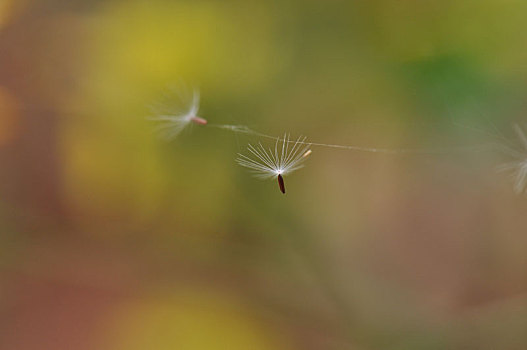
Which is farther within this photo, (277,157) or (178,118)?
(178,118)

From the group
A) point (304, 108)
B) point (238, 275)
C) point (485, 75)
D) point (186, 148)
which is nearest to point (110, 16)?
point (186, 148)

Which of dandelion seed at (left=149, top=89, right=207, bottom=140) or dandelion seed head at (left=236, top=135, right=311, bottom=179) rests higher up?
dandelion seed at (left=149, top=89, right=207, bottom=140)

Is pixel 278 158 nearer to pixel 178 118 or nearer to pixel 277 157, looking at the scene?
pixel 277 157

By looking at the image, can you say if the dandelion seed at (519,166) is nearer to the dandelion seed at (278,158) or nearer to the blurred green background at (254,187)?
the blurred green background at (254,187)

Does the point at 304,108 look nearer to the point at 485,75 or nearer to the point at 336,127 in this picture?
the point at 336,127

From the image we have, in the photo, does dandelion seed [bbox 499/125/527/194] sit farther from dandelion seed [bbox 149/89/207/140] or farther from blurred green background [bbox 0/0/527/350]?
dandelion seed [bbox 149/89/207/140]

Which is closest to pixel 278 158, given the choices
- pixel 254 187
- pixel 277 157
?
pixel 277 157

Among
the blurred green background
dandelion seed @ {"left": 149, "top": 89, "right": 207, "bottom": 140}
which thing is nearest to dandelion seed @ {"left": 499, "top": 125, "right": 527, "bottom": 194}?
the blurred green background
